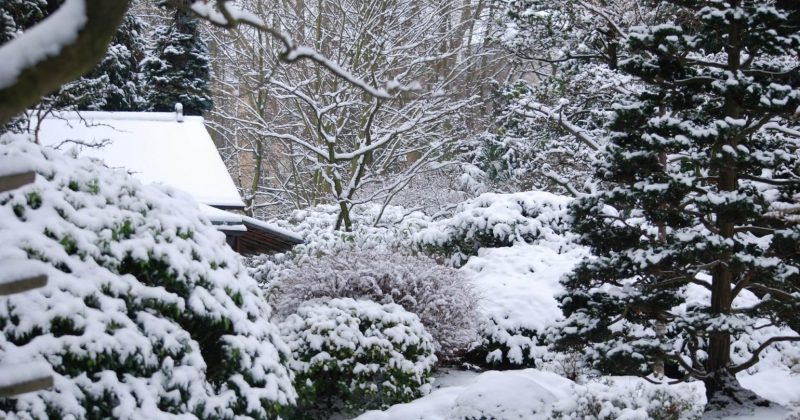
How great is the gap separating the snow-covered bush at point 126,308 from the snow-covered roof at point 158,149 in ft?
15.4

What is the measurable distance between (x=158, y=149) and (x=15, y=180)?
9124 mm

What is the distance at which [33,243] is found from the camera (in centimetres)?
350

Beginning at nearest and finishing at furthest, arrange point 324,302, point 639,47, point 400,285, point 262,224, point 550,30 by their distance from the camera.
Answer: point 639,47 < point 324,302 < point 400,285 < point 262,224 < point 550,30

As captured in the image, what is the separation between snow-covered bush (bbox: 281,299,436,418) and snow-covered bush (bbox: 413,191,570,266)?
4413 mm

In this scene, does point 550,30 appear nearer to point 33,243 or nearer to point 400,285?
point 400,285

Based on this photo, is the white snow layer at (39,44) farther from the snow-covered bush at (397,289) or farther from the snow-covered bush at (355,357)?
the snow-covered bush at (397,289)

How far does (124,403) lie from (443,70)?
15.2 meters

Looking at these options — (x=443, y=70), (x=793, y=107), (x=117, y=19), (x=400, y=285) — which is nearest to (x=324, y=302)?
(x=400, y=285)

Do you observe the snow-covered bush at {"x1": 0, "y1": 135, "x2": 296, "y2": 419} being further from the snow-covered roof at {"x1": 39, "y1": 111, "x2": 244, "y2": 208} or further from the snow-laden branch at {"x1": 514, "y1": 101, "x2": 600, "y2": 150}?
the snow-laden branch at {"x1": 514, "y1": 101, "x2": 600, "y2": 150}

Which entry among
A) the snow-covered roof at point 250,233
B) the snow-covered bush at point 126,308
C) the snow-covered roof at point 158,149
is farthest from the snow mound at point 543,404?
the snow-covered roof at point 158,149

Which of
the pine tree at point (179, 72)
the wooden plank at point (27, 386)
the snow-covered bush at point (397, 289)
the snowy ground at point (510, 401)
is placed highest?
the pine tree at point (179, 72)

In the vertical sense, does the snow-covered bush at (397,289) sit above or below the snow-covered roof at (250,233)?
below

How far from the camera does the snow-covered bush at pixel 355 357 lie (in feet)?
21.1

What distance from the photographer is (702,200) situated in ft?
18.7
